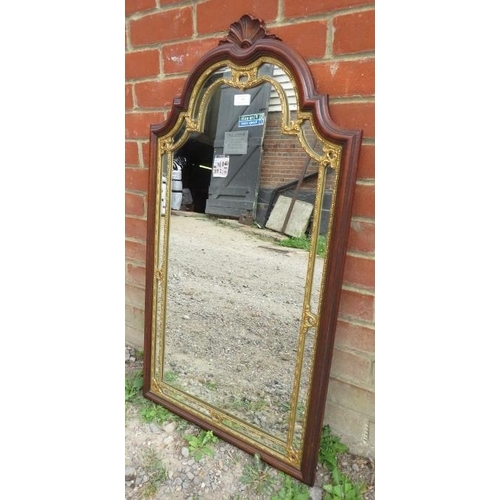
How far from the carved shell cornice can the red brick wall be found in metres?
0.06

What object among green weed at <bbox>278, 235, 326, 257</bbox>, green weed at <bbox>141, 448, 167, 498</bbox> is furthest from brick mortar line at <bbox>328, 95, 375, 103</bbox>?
green weed at <bbox>141, 448, 167, 498</bbox>

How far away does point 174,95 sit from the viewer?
1.16 m

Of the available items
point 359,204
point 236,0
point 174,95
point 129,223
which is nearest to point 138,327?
point 129,223

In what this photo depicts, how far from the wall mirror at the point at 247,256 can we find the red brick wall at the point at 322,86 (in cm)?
9

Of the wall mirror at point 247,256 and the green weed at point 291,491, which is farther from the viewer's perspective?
the green weed at point 291,491

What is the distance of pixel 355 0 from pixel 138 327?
1.46m

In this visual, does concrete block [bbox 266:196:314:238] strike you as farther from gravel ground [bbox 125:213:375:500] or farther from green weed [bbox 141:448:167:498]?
green weed [bbox 141:448:167:498]

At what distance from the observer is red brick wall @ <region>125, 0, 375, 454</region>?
33.4 inches

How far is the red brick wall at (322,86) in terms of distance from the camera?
85cm

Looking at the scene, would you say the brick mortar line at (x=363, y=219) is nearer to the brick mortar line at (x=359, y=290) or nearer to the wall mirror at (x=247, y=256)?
the wall mirror at (x=247, y=256)

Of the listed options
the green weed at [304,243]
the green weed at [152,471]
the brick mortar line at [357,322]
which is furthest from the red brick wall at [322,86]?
the green weed at [152,471]

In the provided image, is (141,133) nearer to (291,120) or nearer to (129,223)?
(129,223)

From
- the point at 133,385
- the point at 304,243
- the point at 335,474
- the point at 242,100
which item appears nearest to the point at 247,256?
the point at 304,243

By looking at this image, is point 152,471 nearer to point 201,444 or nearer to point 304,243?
point 201,444
